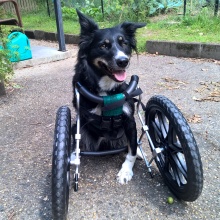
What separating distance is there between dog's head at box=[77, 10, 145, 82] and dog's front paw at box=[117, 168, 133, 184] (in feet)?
2.79

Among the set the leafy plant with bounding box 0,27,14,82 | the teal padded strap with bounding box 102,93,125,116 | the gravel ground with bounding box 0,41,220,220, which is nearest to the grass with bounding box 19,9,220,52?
the gravel ground with bounding box 0,41,220,220

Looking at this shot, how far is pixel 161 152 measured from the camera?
2.41 meters

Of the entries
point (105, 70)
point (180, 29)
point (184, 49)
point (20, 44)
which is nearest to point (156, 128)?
point (105, 70)

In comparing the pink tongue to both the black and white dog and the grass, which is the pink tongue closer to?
the black and white dog

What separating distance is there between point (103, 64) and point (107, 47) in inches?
6.3

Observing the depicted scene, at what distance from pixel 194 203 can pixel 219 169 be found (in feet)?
1.84

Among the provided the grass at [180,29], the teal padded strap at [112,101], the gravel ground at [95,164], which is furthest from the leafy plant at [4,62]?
the grass at [180,29]

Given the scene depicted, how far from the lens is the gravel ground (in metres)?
2.19

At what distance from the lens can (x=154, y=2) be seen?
29.3 feet

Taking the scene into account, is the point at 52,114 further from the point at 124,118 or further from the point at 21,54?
the point at 21,54

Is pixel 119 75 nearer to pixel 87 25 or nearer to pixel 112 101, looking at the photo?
pixel 112 101

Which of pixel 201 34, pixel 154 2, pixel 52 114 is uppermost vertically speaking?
pixel 154 2

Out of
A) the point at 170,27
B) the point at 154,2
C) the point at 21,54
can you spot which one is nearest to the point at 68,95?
the point at 21,54

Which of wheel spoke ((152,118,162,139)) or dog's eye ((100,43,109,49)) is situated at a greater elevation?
dog's eye ((100,43,109,49))
